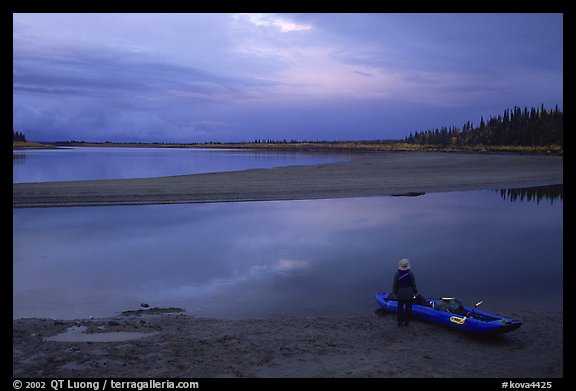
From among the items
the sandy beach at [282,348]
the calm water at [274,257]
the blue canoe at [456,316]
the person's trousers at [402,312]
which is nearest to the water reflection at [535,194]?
the calm water at [274,257]

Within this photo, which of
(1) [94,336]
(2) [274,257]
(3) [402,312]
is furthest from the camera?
(2) [274,257]

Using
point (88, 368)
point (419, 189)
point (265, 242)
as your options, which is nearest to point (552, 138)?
point (419, 189)

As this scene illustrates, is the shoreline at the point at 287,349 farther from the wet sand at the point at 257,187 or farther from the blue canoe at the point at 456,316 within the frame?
the wet sand at the point at 257,187

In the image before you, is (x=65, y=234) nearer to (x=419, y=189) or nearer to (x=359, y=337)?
(x=359, y=337)

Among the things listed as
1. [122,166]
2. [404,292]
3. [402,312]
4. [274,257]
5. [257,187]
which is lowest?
[274,257]

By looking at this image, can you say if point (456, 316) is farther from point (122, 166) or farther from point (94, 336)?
point (122, 166)

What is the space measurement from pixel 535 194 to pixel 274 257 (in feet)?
94.8

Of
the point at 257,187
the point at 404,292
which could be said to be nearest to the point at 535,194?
the point at 257,187

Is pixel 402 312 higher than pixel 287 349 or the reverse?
higher

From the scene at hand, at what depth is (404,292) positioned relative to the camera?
439 inches

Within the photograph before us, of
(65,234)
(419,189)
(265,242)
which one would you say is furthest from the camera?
(419,189)

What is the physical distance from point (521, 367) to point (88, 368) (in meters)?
7.98

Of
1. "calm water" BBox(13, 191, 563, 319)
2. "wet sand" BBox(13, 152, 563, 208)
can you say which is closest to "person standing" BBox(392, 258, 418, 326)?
"calm water" BBox(13, 191, 563, 319)
